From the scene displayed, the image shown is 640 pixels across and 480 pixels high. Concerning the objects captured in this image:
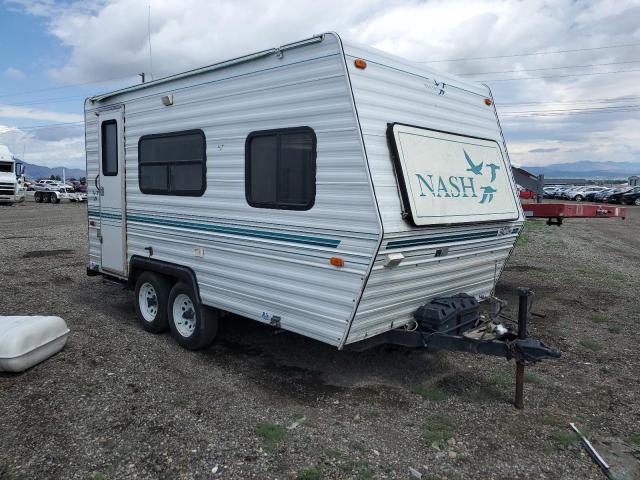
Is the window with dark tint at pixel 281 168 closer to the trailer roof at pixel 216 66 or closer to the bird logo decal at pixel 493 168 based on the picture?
the trailer roof at pixel 216 66

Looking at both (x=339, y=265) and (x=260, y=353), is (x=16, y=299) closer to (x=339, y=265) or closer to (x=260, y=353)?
(x=260, y=353)

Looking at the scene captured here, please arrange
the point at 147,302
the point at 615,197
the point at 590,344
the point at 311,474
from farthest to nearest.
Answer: the point at 615,197 → the point at 147,302 → the point at 590,344 → the point at 311,474

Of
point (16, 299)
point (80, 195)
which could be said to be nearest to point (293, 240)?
point (16, 299)

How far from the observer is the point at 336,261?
4125 millimetres

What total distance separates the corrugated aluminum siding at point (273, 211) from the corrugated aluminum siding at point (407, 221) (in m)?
0.15

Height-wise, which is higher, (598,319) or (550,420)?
(598,319)

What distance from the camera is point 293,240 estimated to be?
446 cm

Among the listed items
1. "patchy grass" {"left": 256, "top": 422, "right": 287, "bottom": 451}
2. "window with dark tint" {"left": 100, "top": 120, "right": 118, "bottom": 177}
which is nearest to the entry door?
"window with dark tint" {"left": 100, "top": 120, "right": 118, "bottom": 177}

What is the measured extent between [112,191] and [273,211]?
3.17 meters

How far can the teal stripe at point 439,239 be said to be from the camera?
4035 millimetres

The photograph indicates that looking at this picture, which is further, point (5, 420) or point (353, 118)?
point (5, 420)

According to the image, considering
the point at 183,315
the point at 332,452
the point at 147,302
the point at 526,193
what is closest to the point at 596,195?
the point at 526,193

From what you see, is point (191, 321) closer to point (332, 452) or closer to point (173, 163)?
point (173, 163)

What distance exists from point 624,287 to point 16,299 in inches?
393
